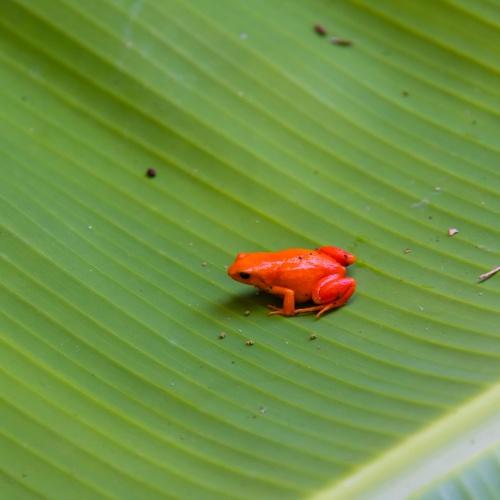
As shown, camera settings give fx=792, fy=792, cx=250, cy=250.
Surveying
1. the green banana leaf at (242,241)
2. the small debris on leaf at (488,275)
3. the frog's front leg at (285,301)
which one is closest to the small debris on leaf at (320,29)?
the green banana leaf at (242,241)

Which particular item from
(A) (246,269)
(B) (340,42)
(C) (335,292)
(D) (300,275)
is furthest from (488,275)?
(B) (340,42)

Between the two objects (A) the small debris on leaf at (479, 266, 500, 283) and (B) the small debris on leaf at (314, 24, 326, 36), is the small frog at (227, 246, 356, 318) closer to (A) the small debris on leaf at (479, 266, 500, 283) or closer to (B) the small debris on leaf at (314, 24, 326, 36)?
(A) the small debris on leaf at (479, 266, 500, 283)

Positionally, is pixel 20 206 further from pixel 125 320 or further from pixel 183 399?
pixel 183 399

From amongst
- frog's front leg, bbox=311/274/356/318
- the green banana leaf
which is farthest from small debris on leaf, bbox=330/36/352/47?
frog's front leg, bbox=311/274/356/318

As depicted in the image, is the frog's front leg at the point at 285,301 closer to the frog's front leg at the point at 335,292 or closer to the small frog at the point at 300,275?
the small frog at the point at 300,275

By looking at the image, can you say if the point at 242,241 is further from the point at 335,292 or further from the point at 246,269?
the point at 335,292
